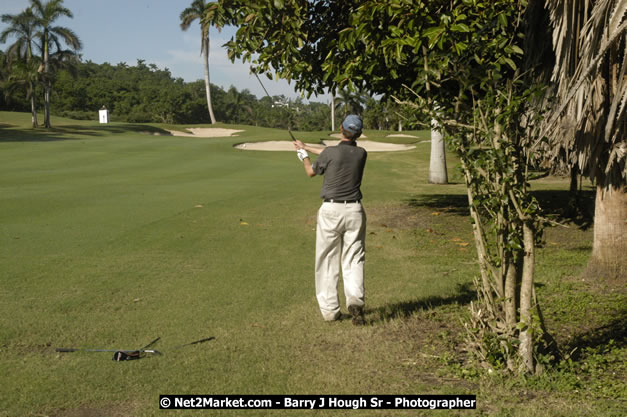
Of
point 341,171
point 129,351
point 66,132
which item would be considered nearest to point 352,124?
point 341,171

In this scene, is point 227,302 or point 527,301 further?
point 227,302

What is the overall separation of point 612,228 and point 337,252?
3706mm

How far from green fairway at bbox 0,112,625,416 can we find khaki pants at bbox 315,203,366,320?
27cm

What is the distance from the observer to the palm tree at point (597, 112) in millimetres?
6012

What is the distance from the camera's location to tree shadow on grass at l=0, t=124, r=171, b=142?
141 ft

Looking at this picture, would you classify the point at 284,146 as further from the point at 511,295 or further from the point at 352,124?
the point at 511,295

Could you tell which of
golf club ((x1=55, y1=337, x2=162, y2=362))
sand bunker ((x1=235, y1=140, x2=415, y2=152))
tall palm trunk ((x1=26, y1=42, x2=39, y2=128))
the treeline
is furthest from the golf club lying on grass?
the treeline

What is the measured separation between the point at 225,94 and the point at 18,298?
134 meters

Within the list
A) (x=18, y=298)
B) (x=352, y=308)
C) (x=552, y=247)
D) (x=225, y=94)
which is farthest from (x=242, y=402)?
(x=225, y=94)

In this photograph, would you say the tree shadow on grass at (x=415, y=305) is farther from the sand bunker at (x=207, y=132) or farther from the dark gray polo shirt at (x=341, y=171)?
the sand bunker at (x=207, y=132)

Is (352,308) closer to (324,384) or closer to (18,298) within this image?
(324,384)

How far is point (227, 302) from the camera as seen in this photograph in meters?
7.51

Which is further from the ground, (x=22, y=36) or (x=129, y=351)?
(x=22, y=36)

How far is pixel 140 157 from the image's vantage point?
30.1m
